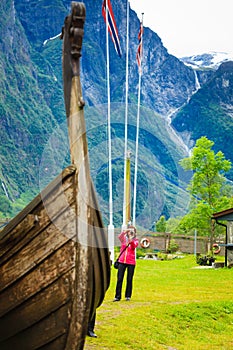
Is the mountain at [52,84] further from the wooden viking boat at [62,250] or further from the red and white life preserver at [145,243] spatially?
the wooden viking boat at [62,250]

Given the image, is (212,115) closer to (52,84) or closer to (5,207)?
(52,84)

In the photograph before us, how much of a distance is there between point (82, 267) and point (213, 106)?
146373mm

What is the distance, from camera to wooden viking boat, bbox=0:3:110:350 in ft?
21.8

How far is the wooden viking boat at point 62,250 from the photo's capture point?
21.8ft

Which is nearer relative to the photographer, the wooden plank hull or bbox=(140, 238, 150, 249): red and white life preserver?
the wooden plank hull

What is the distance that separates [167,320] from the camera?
12617mm

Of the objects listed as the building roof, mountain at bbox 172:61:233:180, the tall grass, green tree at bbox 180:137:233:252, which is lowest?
the tall grass

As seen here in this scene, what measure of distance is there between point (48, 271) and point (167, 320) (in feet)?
21.0

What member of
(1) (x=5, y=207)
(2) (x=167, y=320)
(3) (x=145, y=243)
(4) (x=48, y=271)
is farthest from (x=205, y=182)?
(1) (x=5, y=207)

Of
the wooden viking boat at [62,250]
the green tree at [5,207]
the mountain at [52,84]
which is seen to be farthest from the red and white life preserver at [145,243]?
the green tree at [5,207]

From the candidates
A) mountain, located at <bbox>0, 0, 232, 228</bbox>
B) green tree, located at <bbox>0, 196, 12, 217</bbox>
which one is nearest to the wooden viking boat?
mountain, located at <bbox>0, 0, 232, 228</bbox>

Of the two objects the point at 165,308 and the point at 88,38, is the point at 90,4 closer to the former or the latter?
the point at 88,38

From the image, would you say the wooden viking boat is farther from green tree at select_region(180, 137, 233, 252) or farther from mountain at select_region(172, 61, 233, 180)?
mountain at select_region(172, 61, 233, 180)

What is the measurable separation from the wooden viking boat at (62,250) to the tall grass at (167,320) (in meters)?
2.87
